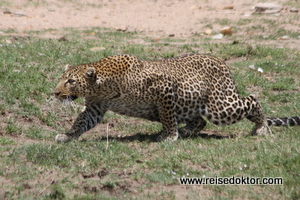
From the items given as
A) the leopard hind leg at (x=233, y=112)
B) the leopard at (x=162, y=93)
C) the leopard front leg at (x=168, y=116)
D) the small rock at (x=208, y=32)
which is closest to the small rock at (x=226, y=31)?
the small rock at (x=208, y=32)

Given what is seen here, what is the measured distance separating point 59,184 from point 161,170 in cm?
145

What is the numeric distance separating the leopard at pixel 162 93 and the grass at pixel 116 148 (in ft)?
1.36

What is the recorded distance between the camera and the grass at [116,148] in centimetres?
632

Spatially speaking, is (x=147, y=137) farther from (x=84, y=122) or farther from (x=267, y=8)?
(x=267, y=8)

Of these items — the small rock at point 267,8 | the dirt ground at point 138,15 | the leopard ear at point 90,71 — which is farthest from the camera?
the small rock at point 267,8

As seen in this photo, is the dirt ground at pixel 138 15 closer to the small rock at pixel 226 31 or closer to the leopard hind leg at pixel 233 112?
the small rock at pixel 226 31

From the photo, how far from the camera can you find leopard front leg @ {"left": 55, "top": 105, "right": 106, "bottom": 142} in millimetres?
8776

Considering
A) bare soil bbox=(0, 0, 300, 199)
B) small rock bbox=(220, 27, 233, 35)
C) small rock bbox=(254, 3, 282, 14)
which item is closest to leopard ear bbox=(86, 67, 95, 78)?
bare soil bbox=(0, 0, 300, 199)

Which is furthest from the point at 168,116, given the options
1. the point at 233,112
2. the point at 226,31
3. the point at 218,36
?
the point at 226,31

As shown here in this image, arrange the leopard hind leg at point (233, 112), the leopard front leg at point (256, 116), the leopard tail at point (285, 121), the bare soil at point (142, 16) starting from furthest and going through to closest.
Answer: the bare soil at point (142, 16) → the leopard tail at point (285, 121) → the leopard front leg at point (256, 116) → the leopard hind leg at point (233, 112)

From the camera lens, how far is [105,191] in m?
6.29

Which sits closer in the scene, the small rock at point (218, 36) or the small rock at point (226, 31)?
the small rock at point (218, 36)

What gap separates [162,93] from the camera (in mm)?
8789

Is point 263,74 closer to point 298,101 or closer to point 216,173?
point 298,101
